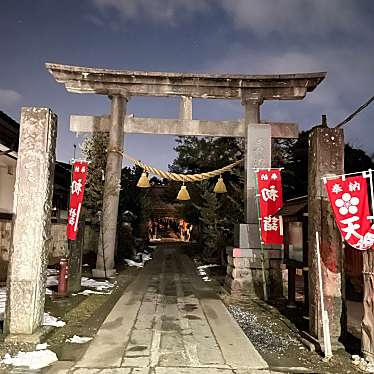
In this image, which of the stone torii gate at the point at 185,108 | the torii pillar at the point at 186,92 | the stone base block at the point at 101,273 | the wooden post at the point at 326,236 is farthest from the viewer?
the stone base block at the point at 101,273

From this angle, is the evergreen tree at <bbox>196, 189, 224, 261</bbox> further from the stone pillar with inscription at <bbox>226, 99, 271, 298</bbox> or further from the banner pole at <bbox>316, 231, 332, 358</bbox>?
the banner pole at <bbox>316, 231, 332, 358</bbox>

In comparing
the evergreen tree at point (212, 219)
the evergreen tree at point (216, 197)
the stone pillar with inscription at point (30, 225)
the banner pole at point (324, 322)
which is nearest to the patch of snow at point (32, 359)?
the stone pillar with inscription at point (30, 225)

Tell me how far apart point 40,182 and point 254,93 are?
9226mm

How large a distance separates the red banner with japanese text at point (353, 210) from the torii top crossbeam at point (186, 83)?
8.11 m

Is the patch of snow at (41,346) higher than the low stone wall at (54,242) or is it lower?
lower

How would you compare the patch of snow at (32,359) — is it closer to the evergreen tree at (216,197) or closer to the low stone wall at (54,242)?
the low stone wall at (54,242)

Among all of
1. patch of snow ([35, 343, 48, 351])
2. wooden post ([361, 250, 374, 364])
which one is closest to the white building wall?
patch of snow ([35, 343, 48, 351])

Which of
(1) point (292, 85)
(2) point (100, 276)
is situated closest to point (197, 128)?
(1) point (292, 85)

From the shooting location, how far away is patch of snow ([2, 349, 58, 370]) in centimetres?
476

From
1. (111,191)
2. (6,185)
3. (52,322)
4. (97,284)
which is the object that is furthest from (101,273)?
(52,322)

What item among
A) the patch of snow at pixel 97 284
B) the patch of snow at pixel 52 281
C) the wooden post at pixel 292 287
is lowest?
the patch of snow at pixel 97 284

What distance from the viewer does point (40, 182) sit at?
19.9 ft

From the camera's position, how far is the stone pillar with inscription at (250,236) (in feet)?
35.2

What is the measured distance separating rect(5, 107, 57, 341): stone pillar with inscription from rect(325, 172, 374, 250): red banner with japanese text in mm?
5067
